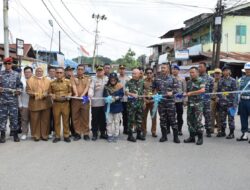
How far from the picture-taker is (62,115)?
858 cm

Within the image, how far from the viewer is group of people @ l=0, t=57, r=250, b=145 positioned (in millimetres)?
8352

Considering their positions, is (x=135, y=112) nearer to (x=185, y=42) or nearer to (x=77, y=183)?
(x=77, y=183)

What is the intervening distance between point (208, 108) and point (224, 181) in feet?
12.9

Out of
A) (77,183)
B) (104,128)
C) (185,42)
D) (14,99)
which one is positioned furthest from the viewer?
(185,42)

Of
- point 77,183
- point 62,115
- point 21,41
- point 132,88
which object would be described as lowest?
point 77,183

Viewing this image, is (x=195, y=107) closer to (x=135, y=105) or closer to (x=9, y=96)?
(x=135, y=105)

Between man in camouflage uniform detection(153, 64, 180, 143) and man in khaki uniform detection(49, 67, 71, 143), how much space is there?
2.13m

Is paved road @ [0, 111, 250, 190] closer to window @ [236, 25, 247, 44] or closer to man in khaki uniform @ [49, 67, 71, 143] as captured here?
man in khaki uniform @ [49, 67, 71, 143]

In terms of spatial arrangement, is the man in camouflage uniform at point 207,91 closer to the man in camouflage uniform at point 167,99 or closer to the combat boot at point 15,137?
the man in camouflage uniform at point 167,99

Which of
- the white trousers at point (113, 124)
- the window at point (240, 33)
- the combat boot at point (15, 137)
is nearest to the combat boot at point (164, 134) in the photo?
the white trousers at point (113, 124)

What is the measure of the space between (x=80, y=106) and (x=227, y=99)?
3580 mm

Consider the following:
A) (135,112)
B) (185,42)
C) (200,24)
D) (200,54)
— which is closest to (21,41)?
(135,112)

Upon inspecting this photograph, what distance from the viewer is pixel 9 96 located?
829 cm

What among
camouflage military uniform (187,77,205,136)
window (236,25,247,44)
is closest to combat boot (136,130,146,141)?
camouflage military uniform (187,77,205,136)
